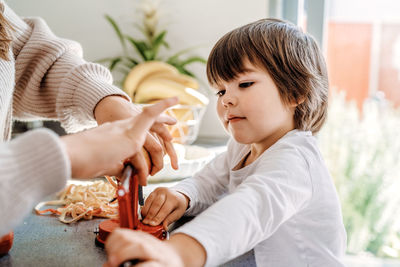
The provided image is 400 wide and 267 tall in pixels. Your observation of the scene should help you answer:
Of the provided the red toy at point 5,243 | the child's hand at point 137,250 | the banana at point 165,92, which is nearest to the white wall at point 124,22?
the banana at point 165,92

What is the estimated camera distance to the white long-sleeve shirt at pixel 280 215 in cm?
54

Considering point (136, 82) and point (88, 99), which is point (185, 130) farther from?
point (88, 99)

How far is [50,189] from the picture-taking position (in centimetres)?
46

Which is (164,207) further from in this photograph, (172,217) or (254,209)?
(254,209)

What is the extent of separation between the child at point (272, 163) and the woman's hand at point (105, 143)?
0.48ft

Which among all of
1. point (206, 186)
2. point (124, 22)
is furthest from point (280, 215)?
point (124, 22)

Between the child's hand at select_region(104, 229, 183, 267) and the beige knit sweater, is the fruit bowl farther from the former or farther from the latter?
the child's hand at select_region(104, 229, 183, 267)

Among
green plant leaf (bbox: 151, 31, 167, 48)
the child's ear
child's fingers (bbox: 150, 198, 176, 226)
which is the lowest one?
child's fingers (bbox: 150, 198, 176, 226)

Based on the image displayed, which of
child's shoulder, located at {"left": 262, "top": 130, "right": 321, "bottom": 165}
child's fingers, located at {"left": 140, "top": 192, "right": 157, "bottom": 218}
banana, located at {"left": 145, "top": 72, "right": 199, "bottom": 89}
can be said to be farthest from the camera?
banana, located at {"left": 145, "top": 72, "right": 199, "bottom": 89}

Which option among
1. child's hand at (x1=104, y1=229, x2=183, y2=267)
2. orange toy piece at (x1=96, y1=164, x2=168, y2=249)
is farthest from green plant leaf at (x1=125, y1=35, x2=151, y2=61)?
child's hand at (x1=104, y1=229, x2=183, y2=267)

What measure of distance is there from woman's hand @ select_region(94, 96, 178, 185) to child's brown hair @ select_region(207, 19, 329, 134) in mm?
185

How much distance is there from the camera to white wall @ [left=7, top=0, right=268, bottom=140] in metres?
2.17

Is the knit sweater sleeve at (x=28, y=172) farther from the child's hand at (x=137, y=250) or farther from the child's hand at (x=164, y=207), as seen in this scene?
the child's hand at (x=164, y=207)

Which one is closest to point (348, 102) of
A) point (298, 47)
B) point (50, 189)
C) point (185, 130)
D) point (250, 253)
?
point (185, 130)
